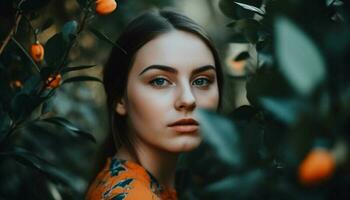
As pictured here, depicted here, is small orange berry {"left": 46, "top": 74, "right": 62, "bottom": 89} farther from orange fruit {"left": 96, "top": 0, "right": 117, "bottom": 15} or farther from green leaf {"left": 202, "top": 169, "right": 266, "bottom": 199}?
green leaf {"left": 202, "top": 169, "right": 266, "bottom": 199}

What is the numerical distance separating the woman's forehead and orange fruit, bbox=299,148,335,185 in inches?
38.4

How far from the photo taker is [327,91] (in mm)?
734

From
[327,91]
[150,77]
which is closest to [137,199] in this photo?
[150,77]

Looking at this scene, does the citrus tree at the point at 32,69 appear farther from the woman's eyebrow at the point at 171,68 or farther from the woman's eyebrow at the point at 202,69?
the woman's eyebrow at the point at 202,69

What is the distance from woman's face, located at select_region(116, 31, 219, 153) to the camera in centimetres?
162

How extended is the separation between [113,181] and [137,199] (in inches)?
6.1

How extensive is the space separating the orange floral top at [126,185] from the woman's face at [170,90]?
93 mm

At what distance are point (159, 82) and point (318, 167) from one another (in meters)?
1.03

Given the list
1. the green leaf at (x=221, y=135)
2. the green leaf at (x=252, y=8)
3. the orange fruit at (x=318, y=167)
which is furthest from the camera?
the green leaf at (x=252, y=8)

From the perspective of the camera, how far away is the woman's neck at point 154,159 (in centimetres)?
179

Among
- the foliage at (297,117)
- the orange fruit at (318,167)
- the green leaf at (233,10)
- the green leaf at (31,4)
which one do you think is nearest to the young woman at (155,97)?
the green leaf at (233,10)

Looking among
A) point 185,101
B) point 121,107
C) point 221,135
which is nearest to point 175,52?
point 185,101

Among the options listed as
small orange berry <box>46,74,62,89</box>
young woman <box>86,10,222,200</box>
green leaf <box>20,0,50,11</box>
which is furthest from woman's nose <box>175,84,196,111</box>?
green leaf <box>20,0,50,11</box>

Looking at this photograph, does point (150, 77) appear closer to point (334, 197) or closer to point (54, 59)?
point (54, 59)
